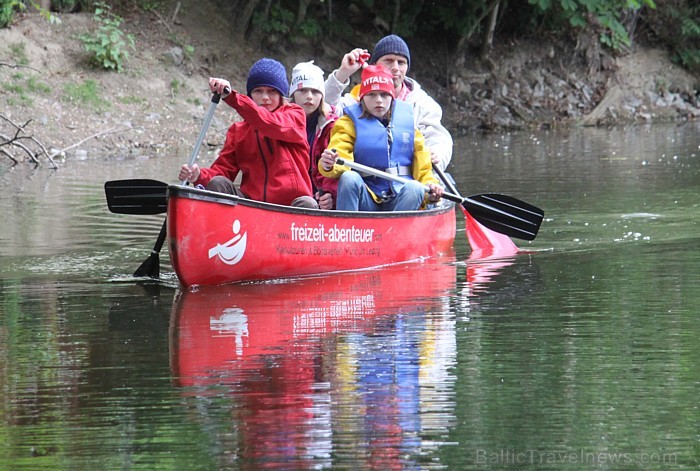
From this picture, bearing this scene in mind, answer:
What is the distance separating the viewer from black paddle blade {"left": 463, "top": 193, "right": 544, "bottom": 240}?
8883 millimetres

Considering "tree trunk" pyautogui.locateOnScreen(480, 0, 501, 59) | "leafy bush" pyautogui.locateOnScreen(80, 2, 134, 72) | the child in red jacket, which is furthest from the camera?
"tree trunk" pyautogui.locateOnScreen(480, 0, 501, 59)

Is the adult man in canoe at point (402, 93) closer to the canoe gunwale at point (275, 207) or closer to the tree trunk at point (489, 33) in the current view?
the canoe gunwale at point (275, 207)

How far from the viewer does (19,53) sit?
61.7 ft

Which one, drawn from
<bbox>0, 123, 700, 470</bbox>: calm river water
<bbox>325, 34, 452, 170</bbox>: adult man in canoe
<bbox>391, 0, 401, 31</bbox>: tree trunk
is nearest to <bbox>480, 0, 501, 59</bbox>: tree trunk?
<bbox>391, 0, 401, 31</bbox>: tree trunk

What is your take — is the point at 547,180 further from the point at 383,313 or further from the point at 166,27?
the point at 166,27

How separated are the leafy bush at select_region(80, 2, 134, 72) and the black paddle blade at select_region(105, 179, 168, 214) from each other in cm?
1149

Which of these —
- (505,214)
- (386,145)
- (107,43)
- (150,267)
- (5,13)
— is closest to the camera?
(150,267)

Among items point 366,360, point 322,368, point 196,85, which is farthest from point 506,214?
point 196,85

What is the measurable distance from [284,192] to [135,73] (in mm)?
12790

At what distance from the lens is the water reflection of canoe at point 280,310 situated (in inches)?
216

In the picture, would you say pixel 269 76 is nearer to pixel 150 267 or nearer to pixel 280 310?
pixel 150 267

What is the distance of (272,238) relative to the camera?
746cm

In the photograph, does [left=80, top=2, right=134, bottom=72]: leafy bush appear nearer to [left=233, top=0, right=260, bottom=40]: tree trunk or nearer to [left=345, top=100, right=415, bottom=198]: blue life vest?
[left=233, top=0, right=260, bottom=40]: tree trunk

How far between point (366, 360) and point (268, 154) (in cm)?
279
